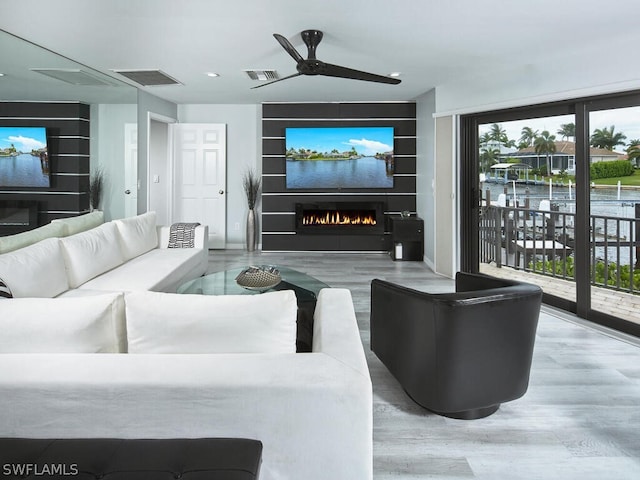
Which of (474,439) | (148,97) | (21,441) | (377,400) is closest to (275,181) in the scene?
(148,97)

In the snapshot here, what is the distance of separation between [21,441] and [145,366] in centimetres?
36

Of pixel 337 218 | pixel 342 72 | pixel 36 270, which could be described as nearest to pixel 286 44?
pixel 342 72

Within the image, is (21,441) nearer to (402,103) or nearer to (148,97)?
(148,97)

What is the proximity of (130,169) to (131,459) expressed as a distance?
5571 mm

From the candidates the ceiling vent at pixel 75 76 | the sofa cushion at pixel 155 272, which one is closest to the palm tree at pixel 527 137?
the sofa cushion at pixel 155 272

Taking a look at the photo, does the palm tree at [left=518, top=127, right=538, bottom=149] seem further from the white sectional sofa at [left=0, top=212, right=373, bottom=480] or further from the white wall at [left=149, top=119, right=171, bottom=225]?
the white wall at [left=149, top=119, right=171, bottom=225]

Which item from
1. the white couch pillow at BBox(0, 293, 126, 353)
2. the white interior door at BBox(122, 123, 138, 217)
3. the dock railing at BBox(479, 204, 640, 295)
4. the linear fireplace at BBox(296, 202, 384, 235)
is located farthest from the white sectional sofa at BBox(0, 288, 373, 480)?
the linear fireplace at BBox(296, 202, 384, 235)

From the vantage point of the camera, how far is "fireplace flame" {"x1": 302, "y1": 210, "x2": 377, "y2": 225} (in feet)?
25.3

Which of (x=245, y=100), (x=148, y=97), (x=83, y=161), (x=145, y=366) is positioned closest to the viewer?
(x=145, y=366)

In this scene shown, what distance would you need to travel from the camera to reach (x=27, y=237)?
3.40 m

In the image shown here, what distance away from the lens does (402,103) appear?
7562 mm

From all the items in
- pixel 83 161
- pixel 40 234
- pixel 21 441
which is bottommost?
pixel 21 441

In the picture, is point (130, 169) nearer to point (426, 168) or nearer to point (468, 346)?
point (426, 168)

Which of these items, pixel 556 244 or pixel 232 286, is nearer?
pixel 232 286
